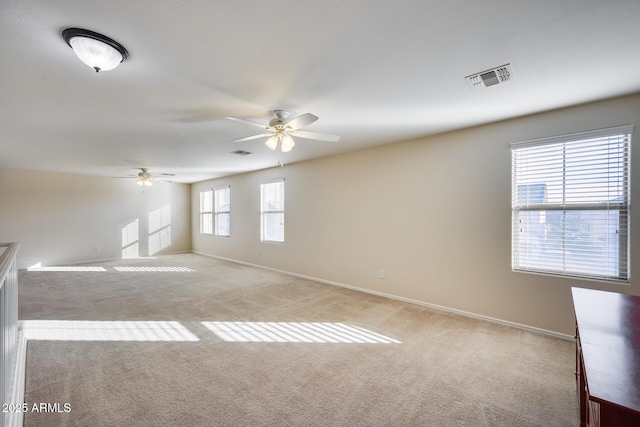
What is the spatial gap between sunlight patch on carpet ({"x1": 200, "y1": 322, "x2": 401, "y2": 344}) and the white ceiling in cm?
243

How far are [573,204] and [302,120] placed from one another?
297cm

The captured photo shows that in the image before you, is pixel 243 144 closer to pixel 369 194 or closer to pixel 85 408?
pixel 369 194

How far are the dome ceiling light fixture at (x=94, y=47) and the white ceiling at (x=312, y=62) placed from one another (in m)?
0.05

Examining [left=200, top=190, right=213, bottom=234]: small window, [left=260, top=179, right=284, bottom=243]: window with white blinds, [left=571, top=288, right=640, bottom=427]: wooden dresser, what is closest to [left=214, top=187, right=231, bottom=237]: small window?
[left=200, top=190, right=213, bottom=234]: small window

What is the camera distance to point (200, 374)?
229cm

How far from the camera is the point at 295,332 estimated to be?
3.12 meters

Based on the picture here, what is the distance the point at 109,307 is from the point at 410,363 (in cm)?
403

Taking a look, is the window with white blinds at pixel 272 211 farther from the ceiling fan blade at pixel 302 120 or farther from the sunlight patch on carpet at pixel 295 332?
the ceiling fan blade at pixel 302 120

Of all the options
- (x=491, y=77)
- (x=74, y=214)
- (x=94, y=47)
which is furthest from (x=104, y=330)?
(x=74, y=214)

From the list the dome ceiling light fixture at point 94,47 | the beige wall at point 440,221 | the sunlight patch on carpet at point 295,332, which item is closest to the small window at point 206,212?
the beige wall at point 440,221

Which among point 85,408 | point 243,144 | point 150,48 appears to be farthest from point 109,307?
point 150,48

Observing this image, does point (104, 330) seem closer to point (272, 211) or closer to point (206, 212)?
point (272, 211)

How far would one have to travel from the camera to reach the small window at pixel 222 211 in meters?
8.04

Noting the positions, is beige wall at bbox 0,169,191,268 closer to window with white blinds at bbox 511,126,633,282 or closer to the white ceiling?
the white ceiling
